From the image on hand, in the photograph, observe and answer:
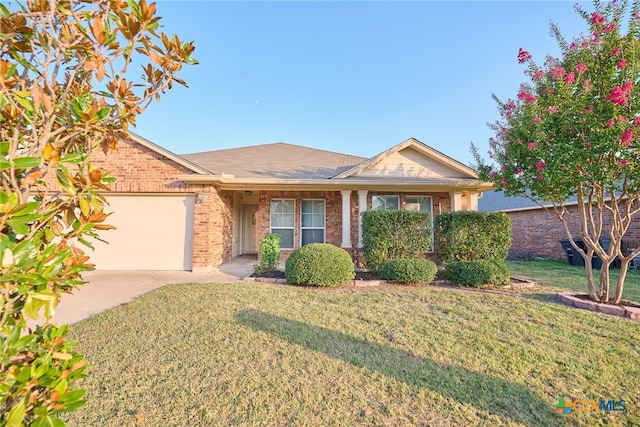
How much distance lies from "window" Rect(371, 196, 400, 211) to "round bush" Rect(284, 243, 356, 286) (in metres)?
4.23

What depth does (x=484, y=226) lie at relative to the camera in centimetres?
754

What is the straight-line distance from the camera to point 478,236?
7500 mm

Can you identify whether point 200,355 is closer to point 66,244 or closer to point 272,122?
point 66,244

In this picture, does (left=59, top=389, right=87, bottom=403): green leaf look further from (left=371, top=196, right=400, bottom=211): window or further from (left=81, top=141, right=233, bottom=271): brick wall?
(left=371, top=196, right=400, bottom=211): window

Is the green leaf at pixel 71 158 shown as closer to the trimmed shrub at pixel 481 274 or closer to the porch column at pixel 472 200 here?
the trimmed shrub at pixel 481 274

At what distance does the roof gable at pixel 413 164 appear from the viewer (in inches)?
385

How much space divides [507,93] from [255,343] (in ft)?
23.8

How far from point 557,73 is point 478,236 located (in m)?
4.08

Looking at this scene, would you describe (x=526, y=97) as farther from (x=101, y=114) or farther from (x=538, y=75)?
Answer: (x=101, y=114)

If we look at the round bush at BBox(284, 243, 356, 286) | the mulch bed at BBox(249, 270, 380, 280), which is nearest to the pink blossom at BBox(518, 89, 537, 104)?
the round bush at BBox(284, 243, 356, 286)

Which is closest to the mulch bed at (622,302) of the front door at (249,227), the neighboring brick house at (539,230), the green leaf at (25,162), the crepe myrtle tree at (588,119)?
the crepe myrtle tree at (588,119)

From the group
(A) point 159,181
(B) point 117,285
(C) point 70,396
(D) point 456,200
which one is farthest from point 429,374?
(A) point 159,181

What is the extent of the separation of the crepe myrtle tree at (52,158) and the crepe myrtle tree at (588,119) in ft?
19.5

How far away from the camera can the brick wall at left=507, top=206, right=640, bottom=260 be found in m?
12.0
